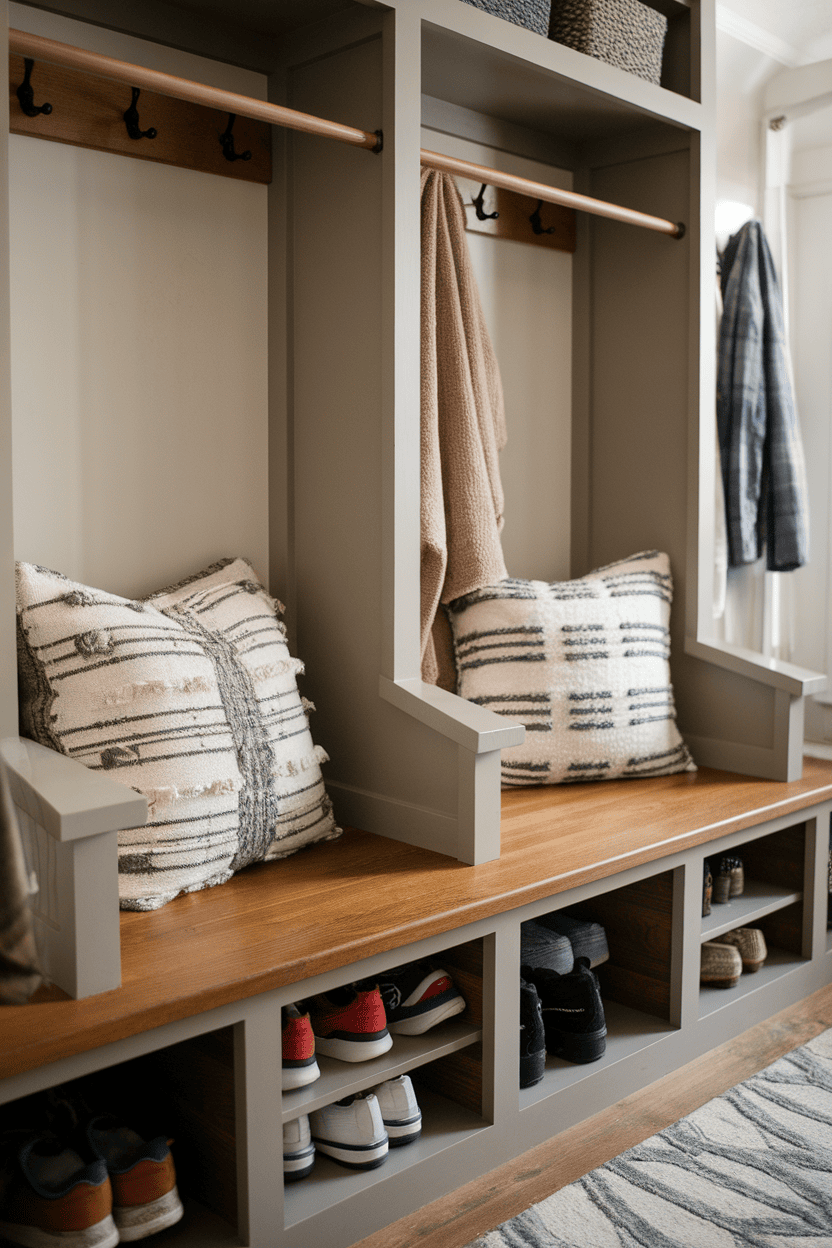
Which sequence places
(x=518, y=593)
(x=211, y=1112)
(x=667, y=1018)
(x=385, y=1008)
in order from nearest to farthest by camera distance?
(x=211, y=1112)
(x=385, y=1008)
(x=667, y=1018)
(x=518, y=593)

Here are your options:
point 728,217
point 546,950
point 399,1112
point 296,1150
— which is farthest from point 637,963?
point 728,217

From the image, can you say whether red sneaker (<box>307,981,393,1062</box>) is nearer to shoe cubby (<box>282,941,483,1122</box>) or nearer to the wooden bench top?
shoe cubby (<box>282,941,483,1122</box>)

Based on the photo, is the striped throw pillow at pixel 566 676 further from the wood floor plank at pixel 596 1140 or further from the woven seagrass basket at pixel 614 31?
the woven seagrass basket at pixel 614 31

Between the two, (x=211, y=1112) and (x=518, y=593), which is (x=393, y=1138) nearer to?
(x=211, y=1112)

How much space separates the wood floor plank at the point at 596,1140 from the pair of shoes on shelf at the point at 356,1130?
0.35ft

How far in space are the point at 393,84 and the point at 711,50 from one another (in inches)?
40.2

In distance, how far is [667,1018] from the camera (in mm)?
1969

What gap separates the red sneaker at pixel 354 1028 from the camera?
151cm

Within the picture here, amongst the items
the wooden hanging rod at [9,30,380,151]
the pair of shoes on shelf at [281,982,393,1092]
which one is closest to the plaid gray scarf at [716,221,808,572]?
the wooden hanging rod at [9,30,380,151]

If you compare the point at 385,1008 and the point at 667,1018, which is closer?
the point at 385,1008

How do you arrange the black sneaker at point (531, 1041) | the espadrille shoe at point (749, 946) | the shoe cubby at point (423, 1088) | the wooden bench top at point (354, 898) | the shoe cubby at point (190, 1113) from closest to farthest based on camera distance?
the wooden bench top at point (354, 898), the shoe cubby at point (190, 1113), the shoe cubby at point (423, 1088), the black sneaker at point (531, 1041), the espadrille shoe at point (749, 946)

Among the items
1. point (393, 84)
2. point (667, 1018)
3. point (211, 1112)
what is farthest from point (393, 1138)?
point (393, 84)

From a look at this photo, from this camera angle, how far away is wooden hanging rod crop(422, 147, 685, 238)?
1.95m

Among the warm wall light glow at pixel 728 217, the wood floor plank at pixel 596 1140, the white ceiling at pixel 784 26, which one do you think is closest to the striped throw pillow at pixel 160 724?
the wood floor plank at pixel 596 1140
